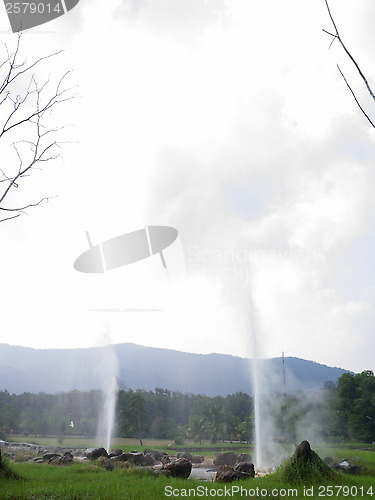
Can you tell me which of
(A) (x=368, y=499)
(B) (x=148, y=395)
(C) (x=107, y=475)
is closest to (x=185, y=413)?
(B) (x=148, y=395)

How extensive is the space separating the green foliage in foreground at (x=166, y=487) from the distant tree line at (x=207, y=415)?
64.6ft

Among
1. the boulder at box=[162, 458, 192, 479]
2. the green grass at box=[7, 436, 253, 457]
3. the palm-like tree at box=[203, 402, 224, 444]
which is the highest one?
the boulder at box=[162, 458, 192, 479]

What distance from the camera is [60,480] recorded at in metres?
10.7

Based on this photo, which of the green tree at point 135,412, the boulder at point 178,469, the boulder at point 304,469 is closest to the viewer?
the boulder at point 304,469

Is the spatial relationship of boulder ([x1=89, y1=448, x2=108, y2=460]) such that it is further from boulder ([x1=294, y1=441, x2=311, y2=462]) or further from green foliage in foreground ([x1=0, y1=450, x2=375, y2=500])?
boulder ([x1=294, y1=441, x2=311, y2=462])

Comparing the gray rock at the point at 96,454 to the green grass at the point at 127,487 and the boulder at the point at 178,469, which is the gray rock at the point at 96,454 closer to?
the boulder at the point at 178,469

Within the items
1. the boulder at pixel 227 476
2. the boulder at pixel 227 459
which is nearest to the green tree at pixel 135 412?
the boulder at pixel 227 459

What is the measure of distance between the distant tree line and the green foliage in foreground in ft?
64.6

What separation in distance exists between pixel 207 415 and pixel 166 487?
3857 centimetres

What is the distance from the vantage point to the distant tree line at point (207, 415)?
3366cm

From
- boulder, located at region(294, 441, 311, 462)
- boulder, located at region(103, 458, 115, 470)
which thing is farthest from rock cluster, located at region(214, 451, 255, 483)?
boulder, located at region(103, 458, 115, 470)

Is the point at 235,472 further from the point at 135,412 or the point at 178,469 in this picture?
the point at 135,412

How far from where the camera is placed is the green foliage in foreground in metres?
8.53

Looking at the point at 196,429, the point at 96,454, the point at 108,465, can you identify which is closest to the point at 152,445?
the point at 196,429
